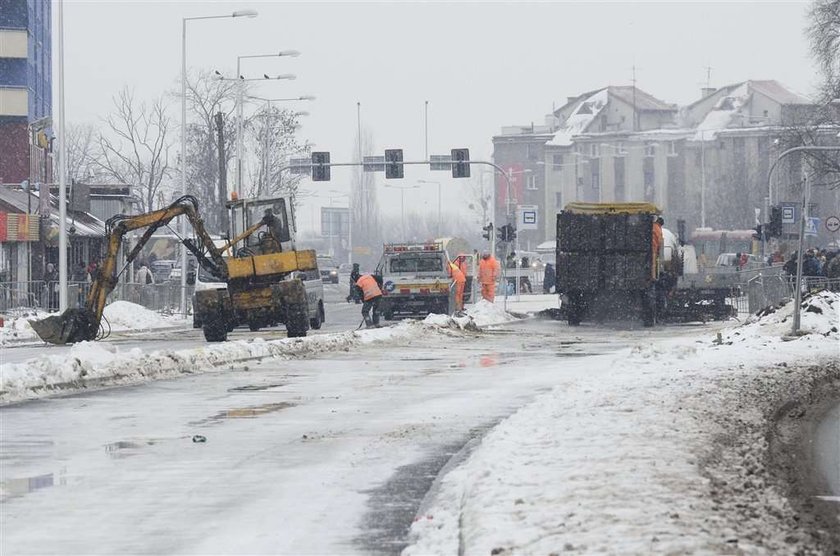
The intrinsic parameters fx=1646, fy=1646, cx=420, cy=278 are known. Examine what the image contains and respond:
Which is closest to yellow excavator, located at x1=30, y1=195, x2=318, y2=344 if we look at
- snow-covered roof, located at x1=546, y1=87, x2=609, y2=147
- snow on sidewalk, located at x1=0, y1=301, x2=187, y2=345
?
snow on sidewalk, located at x1=0, y1=301, x2=187, y2=345

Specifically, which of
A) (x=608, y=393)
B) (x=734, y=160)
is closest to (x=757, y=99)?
(x=734, y=160)

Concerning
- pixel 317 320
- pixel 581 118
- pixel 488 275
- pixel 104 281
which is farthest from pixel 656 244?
pixel 581 118

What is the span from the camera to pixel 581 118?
536 feet

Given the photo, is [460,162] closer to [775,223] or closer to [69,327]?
[775,223]

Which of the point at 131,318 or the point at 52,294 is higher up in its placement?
the point at 52,294

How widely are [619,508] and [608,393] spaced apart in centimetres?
756

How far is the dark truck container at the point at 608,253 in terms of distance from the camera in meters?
39.8

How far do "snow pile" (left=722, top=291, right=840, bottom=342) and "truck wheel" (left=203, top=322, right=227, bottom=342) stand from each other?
9828mm

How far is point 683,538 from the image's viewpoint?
7.59m

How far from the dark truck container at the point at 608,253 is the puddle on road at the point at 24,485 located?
29.6m

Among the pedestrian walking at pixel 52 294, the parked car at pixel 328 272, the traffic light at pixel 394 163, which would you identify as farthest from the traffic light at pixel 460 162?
the parked car at pixel 328 272

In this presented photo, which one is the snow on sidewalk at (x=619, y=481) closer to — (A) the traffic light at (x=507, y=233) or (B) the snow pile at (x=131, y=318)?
(B) the snow pile at (x=131, y=318)

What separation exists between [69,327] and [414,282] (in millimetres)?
15731

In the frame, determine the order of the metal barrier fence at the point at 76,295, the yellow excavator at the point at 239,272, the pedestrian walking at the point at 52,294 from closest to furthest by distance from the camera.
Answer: the yellow excavator at the point at 239,272
the metal barrier fence at the point at 76,295
the pedestrian walking at the point at 52,294
